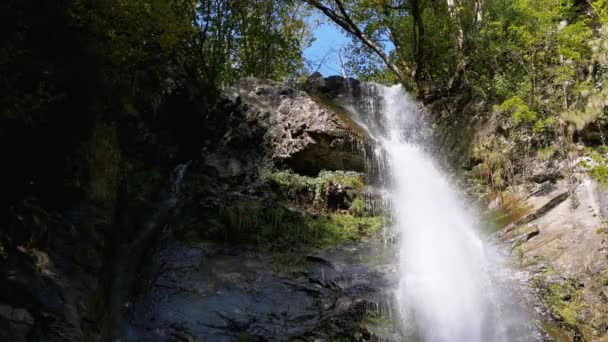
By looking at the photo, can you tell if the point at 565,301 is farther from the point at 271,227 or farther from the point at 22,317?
the point at 22,317

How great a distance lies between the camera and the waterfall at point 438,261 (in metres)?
7.19

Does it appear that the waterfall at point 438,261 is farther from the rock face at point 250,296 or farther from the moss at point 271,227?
the moss at point 271,227

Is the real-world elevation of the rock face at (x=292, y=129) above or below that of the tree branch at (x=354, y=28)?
below

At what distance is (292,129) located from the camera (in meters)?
12.1

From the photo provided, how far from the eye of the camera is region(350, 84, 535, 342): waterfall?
719cm

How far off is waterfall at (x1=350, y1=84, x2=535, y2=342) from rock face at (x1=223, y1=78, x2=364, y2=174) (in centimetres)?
98

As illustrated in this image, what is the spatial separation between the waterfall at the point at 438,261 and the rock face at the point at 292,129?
0.98 m

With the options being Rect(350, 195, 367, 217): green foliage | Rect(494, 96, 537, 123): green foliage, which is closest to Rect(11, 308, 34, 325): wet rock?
Rect(350, 195, 367, 217): green foliage

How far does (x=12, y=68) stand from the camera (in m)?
6.12

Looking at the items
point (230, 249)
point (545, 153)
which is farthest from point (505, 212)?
point (230, 249)

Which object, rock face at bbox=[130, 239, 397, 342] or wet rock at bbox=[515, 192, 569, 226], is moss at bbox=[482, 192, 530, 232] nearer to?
wet rock at bbox=[515, 192, 569, 226]

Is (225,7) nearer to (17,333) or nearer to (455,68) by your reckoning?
(455,68)

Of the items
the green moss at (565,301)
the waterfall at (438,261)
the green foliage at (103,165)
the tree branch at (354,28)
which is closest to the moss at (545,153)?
the waterfall at (438,261)

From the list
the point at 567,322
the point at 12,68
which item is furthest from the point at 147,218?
the point at 567,322
